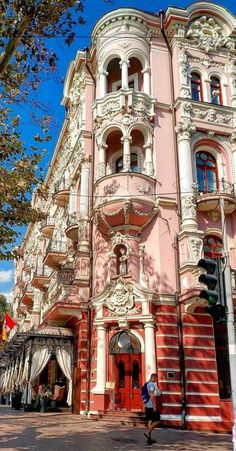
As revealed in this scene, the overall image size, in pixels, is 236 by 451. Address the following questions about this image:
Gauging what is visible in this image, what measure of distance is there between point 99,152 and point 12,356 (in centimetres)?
1822

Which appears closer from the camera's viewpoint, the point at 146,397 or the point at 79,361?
the point at 146,397

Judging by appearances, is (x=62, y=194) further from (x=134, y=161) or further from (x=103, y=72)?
(x=103, y=72)

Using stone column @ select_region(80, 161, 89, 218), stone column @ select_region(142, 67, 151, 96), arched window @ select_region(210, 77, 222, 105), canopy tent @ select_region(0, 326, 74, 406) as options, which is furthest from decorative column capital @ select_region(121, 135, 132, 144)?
canopy tent @ select_region(0, 326, 74, 406)

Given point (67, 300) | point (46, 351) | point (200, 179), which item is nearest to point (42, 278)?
point (46, 351)

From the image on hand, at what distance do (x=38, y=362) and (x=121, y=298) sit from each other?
619 cm

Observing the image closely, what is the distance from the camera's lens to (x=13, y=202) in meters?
13.4

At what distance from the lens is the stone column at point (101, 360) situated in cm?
1852

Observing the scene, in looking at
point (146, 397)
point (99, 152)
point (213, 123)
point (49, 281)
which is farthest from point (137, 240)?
point (49, 281)

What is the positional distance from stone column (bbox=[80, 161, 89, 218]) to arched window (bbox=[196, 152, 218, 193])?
5.62 m

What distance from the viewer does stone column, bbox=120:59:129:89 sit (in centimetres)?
2258

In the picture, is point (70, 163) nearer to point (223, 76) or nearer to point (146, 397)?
point (223, 76)

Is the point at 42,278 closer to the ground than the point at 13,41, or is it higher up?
higher up

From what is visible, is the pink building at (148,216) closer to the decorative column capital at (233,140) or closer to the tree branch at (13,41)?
the decorative column capital at (233,140)

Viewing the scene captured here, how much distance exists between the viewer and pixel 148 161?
850 inches
